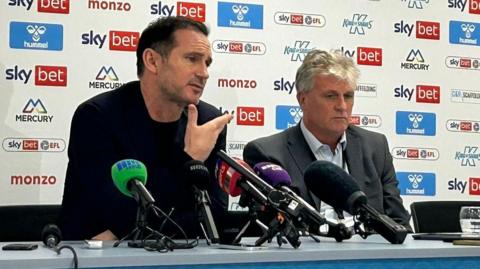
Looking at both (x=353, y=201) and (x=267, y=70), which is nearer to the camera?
(x=353, y=201)

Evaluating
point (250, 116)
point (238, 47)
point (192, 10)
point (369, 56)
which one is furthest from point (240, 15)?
point (369, 56)

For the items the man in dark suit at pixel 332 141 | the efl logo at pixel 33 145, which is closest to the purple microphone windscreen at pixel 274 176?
the man in dark suit at pixel 332 141

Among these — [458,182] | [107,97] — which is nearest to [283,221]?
[107,97]

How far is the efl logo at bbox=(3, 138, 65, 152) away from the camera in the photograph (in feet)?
13.1

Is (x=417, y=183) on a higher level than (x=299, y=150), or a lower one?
lower

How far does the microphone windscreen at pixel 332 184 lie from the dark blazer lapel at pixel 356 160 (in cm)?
104

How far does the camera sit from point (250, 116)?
14.7ft

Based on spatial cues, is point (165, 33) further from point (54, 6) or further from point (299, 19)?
point (299, 19)

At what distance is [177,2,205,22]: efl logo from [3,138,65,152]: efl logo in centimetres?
107

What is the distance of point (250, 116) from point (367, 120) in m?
0.82

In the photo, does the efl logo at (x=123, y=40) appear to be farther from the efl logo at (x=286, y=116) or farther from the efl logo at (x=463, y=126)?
the efl logo at (x=463, y=126)

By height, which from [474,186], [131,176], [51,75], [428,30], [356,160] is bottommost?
[474,186]

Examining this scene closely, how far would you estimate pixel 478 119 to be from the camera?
5.04m

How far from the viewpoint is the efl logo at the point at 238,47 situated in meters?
4.45
